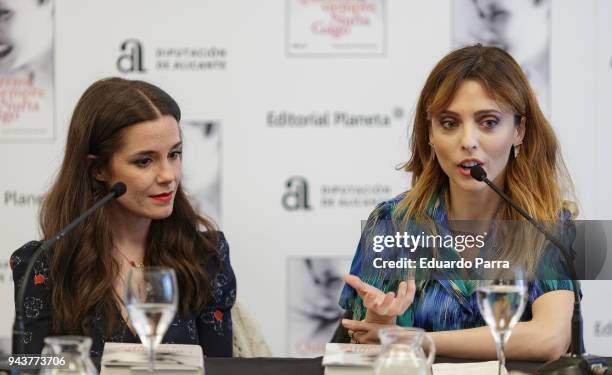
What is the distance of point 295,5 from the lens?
139 inches

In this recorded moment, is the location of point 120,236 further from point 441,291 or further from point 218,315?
point 441,291

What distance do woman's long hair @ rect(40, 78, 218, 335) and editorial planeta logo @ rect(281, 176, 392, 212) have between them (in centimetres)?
101

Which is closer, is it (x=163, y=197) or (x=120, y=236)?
(x=163, y=197)

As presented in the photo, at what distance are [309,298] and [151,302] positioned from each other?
6.52ft

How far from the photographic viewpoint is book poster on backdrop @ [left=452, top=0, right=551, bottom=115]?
11.4 feet

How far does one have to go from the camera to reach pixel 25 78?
3496 millimetres

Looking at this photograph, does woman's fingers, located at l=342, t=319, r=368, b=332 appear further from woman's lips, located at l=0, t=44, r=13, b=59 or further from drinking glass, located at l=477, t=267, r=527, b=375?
woman's lips, located at l=0, t=44, r=13, b=59

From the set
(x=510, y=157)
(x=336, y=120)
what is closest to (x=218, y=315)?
(x=510, y=157)

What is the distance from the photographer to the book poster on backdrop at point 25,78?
3492 mm

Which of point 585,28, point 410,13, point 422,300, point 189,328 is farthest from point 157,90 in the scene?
point 585,28

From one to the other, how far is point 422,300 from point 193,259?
62cm

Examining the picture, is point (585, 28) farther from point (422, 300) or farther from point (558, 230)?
point (422, 300)

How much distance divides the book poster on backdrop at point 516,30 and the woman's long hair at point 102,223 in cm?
143

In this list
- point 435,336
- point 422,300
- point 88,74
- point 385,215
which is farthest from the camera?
point 88,74
